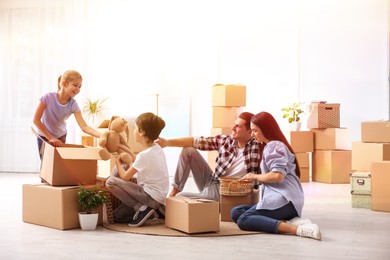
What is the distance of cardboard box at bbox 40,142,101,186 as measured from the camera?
4.25 m

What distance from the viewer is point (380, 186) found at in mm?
5141

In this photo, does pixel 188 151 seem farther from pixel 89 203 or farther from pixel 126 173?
pixel 89 203

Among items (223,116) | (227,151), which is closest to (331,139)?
(223,116)

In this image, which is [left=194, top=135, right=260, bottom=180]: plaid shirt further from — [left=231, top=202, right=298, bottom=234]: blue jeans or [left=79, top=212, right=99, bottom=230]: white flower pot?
[left=79, top=212, right=99, bottom=230]: white flower pot

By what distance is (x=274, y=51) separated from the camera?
8.12m

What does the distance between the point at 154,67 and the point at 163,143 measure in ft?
13.5

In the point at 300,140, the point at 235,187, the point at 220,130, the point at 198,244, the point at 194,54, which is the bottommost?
the point at 198,244

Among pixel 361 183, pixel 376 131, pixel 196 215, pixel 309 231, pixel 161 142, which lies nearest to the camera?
pixel 309 231

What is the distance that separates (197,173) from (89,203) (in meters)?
0.93

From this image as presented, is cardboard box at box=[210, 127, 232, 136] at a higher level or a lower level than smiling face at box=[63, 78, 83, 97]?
lower

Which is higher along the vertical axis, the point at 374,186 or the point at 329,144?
the point at 329,144

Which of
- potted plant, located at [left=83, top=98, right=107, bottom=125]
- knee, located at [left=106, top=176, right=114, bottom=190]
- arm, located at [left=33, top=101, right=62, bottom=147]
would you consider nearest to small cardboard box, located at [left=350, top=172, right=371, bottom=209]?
knee, located at [left=106, top=176, right=114, bottom=190]

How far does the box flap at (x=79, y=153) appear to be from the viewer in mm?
4152

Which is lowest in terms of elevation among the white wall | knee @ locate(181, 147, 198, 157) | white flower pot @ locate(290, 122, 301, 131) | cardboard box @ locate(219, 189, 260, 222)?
cardboard box @ locate(219, 189, 260, 222)
